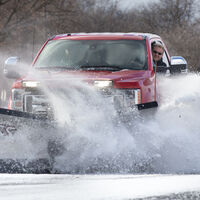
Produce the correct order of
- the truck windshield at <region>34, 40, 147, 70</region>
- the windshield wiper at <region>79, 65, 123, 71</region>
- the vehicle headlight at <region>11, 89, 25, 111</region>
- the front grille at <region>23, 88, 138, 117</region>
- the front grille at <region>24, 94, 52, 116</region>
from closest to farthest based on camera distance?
1. the front grille at <region>23, 88, 138, 117</region>
2. the front grille at <region>24, 94, 52, 116</region>
3. the vehicle headlight at <region>11, 89, 25, 111</region>
4. the windshield wiper at <region>79, 65, 123, 71</region>
5. the truck windshield at <region>34, 40, 147, 70</region>

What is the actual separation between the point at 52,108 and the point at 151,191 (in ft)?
6.41

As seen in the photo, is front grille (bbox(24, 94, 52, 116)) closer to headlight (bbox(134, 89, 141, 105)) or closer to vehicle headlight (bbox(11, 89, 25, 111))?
vehicle headlight (bbox(11, 89, 25, 111))

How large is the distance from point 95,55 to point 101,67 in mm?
427

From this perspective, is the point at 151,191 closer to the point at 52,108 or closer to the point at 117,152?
the point at 117,152

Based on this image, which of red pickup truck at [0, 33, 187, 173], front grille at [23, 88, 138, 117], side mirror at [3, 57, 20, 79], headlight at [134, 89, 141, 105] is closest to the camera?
red pickup truck at [0, 33, 187, 173]

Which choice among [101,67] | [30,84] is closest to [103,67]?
[101,67]

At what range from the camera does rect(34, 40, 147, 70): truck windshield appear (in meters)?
7.64

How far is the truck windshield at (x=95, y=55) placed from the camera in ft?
25.1

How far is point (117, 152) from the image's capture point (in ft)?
19.7

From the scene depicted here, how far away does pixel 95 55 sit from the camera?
788 cm

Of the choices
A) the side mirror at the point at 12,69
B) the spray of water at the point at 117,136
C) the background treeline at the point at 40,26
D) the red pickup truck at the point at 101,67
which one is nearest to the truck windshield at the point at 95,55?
the red pickup truck at the point at 101,67

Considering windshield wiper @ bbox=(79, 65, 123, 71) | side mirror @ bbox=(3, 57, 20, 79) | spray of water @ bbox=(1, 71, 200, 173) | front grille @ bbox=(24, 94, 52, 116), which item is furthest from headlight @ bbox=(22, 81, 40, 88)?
side mirror @ bbox=(3, 57, 20, 79)

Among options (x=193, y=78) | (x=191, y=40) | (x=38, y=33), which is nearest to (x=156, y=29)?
(x=191, y=40)

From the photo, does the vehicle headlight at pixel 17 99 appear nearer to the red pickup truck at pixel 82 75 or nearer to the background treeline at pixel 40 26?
the red pickup truck at pixel 82 75
